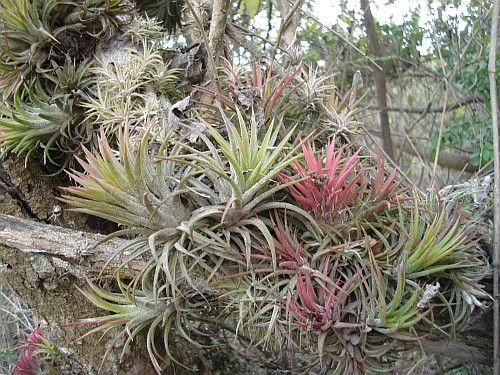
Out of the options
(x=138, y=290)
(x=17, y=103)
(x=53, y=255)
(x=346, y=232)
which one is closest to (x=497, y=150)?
(x=346, y=232)

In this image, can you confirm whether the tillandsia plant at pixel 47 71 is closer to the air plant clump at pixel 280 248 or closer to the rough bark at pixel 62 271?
the rough bark at pixel 62 271

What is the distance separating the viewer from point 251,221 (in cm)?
114

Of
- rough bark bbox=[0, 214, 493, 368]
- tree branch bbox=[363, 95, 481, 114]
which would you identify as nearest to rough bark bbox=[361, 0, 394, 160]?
tree branch bbox=[363, 95, 481, 114]

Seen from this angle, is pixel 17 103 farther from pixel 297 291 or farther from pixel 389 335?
pixel 389 335

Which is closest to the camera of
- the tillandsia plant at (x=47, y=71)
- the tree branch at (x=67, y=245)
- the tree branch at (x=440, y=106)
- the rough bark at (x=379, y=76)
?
the tree branch at (x=67, y=245)

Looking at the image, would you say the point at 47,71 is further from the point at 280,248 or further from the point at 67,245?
the point at 280,248

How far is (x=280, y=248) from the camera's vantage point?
1.14 m

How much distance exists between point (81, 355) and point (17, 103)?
0.80m

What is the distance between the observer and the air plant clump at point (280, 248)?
1.09 metres

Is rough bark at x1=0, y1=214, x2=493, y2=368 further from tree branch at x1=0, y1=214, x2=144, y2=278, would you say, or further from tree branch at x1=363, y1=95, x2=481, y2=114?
tree branch at x1=363, y1=95, x2=481, y2=114

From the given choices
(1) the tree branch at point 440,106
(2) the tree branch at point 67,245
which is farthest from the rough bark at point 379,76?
(2) the tree branch at point 67,245

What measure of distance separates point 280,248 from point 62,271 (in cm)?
67

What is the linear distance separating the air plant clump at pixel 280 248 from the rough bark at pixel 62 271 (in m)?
0.10

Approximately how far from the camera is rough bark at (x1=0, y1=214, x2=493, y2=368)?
1.27m
